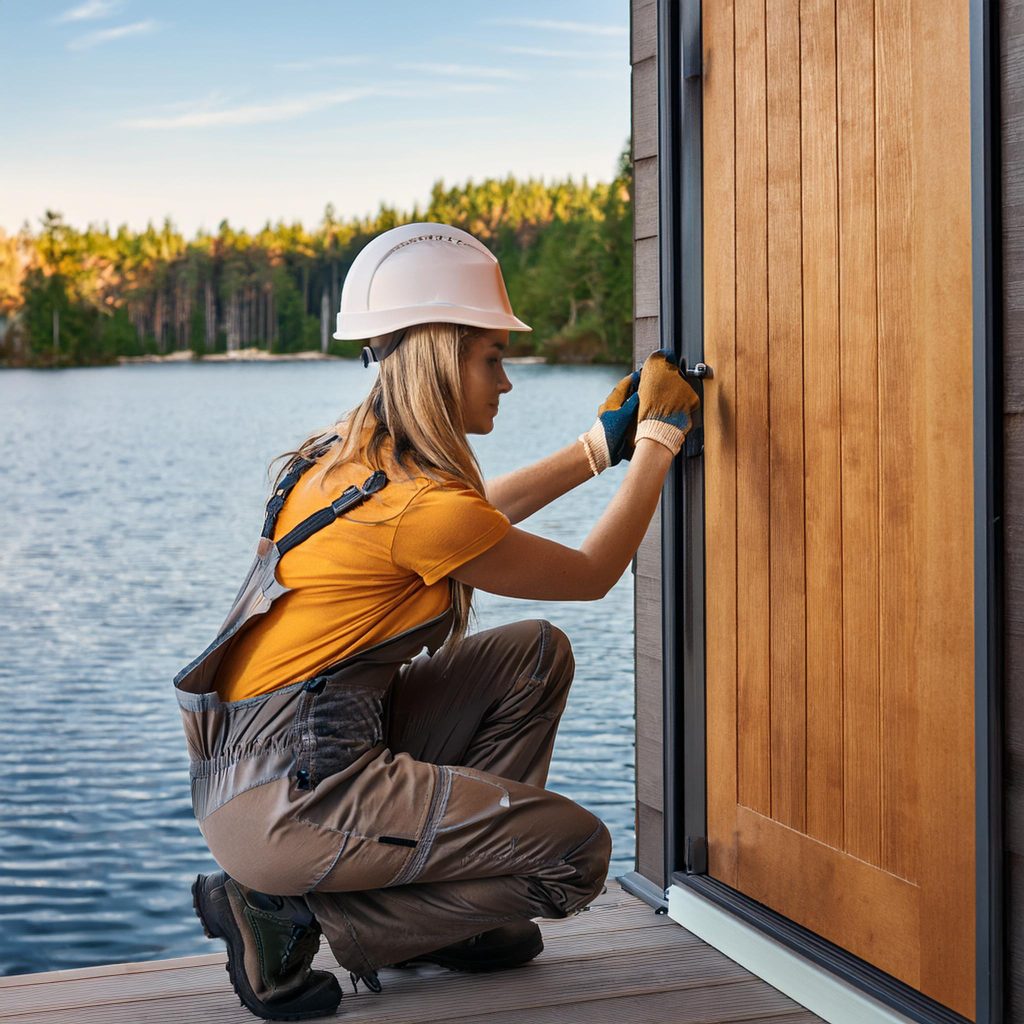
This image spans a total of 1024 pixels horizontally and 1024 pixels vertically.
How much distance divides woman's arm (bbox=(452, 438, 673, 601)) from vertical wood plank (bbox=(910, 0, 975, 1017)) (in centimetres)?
44

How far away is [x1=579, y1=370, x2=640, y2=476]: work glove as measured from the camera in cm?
223

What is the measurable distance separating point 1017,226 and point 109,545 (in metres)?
12.8

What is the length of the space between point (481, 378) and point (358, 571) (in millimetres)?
357

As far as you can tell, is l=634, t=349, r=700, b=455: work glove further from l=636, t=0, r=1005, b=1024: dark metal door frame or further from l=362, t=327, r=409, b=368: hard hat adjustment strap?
l=362, t=327, r=409, b=368: hard hat adjustment strap

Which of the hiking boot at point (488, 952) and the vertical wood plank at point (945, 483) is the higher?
the vertical wood plank at point (945, 483)

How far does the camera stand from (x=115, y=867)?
445 centimetres

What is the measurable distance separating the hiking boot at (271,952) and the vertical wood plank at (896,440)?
0.88m

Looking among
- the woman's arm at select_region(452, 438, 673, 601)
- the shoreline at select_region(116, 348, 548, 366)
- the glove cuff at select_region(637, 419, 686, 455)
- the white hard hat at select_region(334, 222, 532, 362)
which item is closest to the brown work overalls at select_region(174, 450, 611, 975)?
the woman's arm at select_region(452, 438, 673, 601)

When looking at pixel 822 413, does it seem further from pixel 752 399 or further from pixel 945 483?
pixel 945 483

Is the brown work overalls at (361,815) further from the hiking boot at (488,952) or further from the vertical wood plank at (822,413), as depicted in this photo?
the vertical wood plank at (822,413)

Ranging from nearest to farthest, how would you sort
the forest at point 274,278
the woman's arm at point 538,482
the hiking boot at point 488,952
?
1. the hiking boot at point 488,952
2. the woman's arm at point 538,482
3. the forest at point 274,278

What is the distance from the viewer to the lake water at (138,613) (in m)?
4.31

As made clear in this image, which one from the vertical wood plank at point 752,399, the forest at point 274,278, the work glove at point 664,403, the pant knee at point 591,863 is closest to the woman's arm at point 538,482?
the work glove at point 664,403

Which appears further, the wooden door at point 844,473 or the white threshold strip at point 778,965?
the white threshold strip at point 778,965
